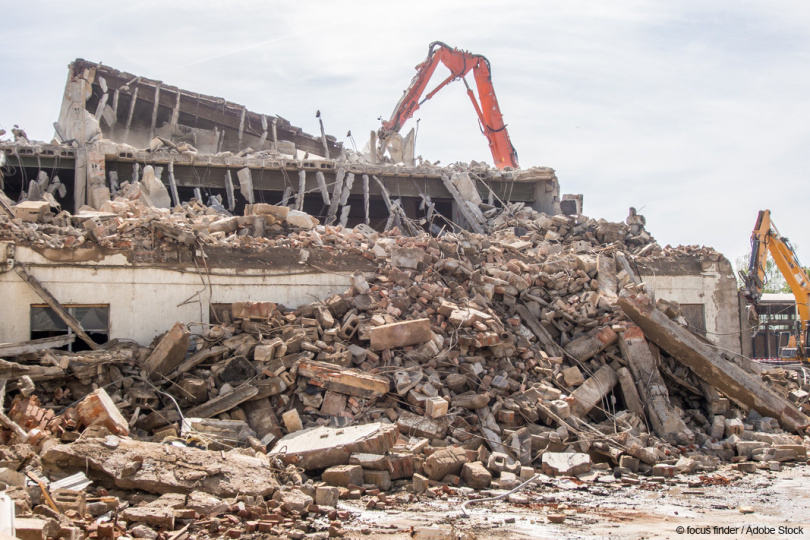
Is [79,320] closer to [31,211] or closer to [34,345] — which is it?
[34,345]

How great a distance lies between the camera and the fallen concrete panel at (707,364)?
34.9ft

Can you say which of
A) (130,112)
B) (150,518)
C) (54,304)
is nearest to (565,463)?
(150,518)

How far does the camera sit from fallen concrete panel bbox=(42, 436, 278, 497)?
673 centimetres

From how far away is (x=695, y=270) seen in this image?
49.2ft

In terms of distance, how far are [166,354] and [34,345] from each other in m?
1.77

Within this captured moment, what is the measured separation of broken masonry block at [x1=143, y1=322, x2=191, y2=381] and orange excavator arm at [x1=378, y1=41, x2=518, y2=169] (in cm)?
1234

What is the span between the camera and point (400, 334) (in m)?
9.95

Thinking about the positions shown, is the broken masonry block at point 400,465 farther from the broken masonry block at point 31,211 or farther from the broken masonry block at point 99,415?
the broken masonry block at point 31,211

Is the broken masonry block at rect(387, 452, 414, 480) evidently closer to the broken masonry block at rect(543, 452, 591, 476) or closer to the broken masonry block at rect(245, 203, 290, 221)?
the broken masonry block at rect(543, 452, 591, 476)

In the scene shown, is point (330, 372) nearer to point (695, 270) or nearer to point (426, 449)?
point (426, 449)

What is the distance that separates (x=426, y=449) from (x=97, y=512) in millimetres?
3838

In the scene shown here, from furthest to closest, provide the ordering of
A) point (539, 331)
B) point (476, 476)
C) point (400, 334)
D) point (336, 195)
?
point (336, 195), point (539, 331), point (400, 334), point (476, 476)

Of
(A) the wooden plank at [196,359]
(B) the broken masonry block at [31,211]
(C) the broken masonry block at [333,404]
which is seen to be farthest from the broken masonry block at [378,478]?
(B) the broken masonry block at [31,211]

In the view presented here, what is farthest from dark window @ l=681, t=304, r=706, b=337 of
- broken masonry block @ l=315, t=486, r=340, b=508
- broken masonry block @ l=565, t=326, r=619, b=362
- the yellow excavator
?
broken masonry block @ l=315, t=486, r=340, b=508
